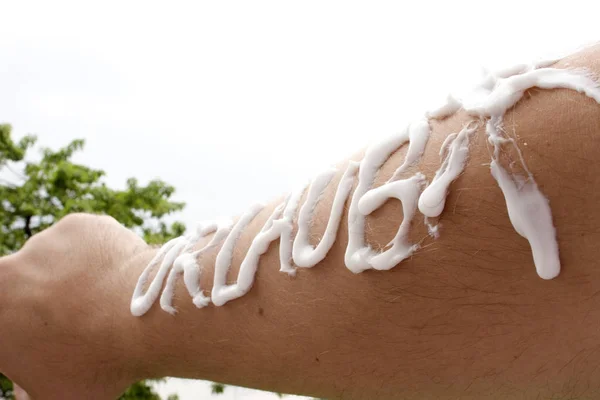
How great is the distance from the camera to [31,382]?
45.3 inches

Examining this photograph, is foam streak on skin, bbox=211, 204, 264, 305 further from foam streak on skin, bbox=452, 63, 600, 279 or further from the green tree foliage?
the green tree foliage

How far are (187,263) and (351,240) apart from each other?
347mm

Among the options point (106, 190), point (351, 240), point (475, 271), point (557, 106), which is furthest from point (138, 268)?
point (106, 190)

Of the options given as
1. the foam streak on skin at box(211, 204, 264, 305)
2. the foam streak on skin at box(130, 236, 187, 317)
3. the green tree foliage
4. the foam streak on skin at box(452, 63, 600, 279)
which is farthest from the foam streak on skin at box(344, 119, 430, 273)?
the green tree foliage

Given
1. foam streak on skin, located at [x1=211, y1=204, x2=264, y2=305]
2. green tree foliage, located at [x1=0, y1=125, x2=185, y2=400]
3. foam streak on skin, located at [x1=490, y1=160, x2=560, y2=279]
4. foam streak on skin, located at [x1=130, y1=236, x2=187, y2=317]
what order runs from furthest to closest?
green tree foliage, located at [x1=0, y1=125, x2=185, y2=400] → foam streak on skin, located at [x1=130, y1=236, x2=187, y2=317] → foam streak on skin, located at [x1=211, y1=204, x2=264, y2=305] → foam streak on skin, located at [x1=490, y1=160, x2=560, y2=279]

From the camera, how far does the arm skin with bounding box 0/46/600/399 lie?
1.89 feet

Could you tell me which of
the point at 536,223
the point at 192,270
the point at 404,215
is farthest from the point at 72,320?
the point at 536,223

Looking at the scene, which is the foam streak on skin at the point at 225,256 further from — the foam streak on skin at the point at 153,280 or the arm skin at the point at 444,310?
the foam streak on skin at the point at 153,280

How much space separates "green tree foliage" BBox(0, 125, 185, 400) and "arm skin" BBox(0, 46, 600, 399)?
1.08 metres

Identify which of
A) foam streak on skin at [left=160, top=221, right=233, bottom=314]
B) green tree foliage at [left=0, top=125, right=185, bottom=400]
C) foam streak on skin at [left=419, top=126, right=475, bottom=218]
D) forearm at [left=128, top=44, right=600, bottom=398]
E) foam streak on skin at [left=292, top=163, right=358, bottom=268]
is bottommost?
forearm at [left=128, top=44, right=600, bottom=398]

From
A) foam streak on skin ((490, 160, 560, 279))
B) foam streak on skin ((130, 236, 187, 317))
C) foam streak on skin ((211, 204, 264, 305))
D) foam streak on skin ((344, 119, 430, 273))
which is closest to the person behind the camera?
foam streak on skin ((490, 160, 560, 279))

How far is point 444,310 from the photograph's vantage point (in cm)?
67

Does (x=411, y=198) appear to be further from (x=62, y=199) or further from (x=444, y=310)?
(x=62, y=199)

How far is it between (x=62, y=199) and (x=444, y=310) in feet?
5.52
